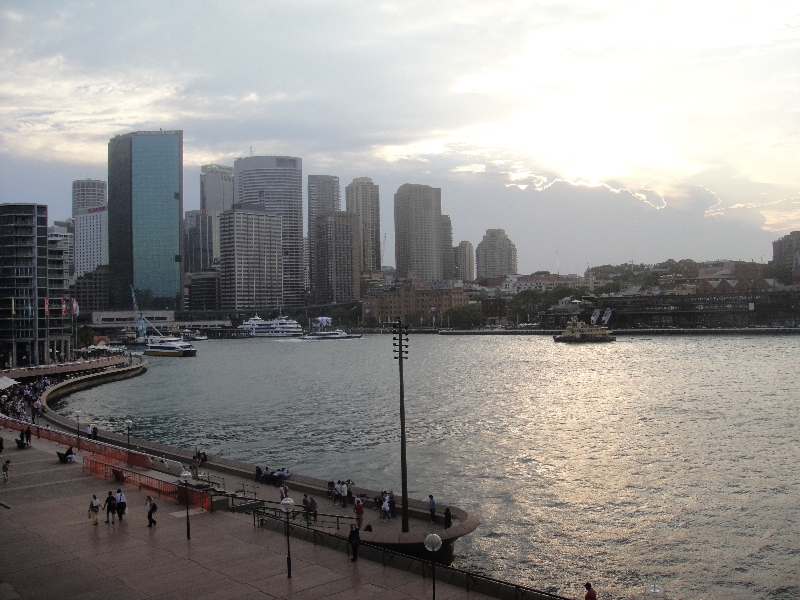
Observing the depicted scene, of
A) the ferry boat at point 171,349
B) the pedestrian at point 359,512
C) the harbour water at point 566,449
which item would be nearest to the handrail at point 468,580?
the pedestrian at point 359,512

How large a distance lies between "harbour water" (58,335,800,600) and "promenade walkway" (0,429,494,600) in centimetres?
649

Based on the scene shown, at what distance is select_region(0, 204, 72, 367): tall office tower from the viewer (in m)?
87.8

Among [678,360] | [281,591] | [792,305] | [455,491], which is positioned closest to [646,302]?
[792,305]

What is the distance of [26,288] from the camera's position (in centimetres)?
8962

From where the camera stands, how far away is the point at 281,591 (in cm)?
1591

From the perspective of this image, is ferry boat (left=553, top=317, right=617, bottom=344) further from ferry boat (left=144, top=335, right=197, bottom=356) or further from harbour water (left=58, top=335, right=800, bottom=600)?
ferry boat (left=144, top=335, right=197, bottom=356)

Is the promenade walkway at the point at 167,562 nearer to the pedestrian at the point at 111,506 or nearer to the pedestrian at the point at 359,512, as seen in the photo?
the pedestrian at the point at 111,506

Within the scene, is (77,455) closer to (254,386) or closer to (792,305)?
(254,386)

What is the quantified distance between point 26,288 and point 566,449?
75438 mm

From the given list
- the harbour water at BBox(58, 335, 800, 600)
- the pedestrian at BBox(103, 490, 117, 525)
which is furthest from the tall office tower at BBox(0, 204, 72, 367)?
the pedestrian at BBox(103, 490, 117, 525)

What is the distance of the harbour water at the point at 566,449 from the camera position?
22906 millimetres

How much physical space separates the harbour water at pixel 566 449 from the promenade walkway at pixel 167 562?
649cm

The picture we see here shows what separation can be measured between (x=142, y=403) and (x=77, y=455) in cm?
3612

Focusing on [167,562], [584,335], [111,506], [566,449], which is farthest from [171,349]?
[167,562]
